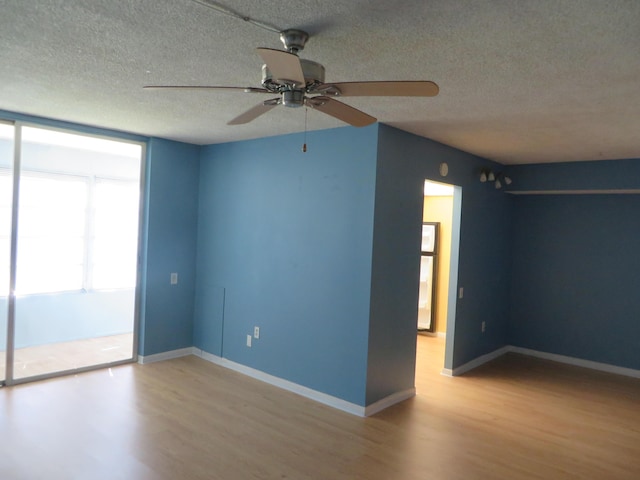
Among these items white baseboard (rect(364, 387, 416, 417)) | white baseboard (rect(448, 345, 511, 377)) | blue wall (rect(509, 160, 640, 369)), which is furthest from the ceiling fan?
blue wall (rect(509, 160, 640, 369))

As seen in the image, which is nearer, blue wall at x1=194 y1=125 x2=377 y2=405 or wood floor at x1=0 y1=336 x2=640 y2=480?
wood floor at x1=0 y1=336 x2=640 y2=480

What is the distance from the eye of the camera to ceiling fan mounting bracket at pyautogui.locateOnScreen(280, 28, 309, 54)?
6.30 feet

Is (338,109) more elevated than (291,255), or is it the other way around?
(338,109)

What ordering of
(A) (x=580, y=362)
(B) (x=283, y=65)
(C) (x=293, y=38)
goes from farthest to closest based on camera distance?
(A) (x=580, y=362) → (C) (x=293, y=38) → (B) (x=283, y=65)

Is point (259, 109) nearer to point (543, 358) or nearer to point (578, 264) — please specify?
point (578, 264)

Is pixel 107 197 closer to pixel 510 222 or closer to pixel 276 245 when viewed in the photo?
pixel 276 245

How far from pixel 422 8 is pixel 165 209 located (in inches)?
150

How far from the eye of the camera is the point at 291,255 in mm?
4168

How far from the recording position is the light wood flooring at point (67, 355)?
4.41 meters

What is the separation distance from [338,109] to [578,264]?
4.50 meters

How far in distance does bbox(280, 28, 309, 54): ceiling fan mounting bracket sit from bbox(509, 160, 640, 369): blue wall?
4177 mm

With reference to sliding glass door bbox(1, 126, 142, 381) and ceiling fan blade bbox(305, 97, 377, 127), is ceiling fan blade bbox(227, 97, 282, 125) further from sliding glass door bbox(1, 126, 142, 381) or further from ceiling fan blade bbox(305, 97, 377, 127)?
sliding glass door bbox(1, 126, 142, 381)

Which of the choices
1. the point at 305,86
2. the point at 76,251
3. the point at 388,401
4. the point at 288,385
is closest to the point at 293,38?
the point at 305,86

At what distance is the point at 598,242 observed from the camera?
17.1 ft
